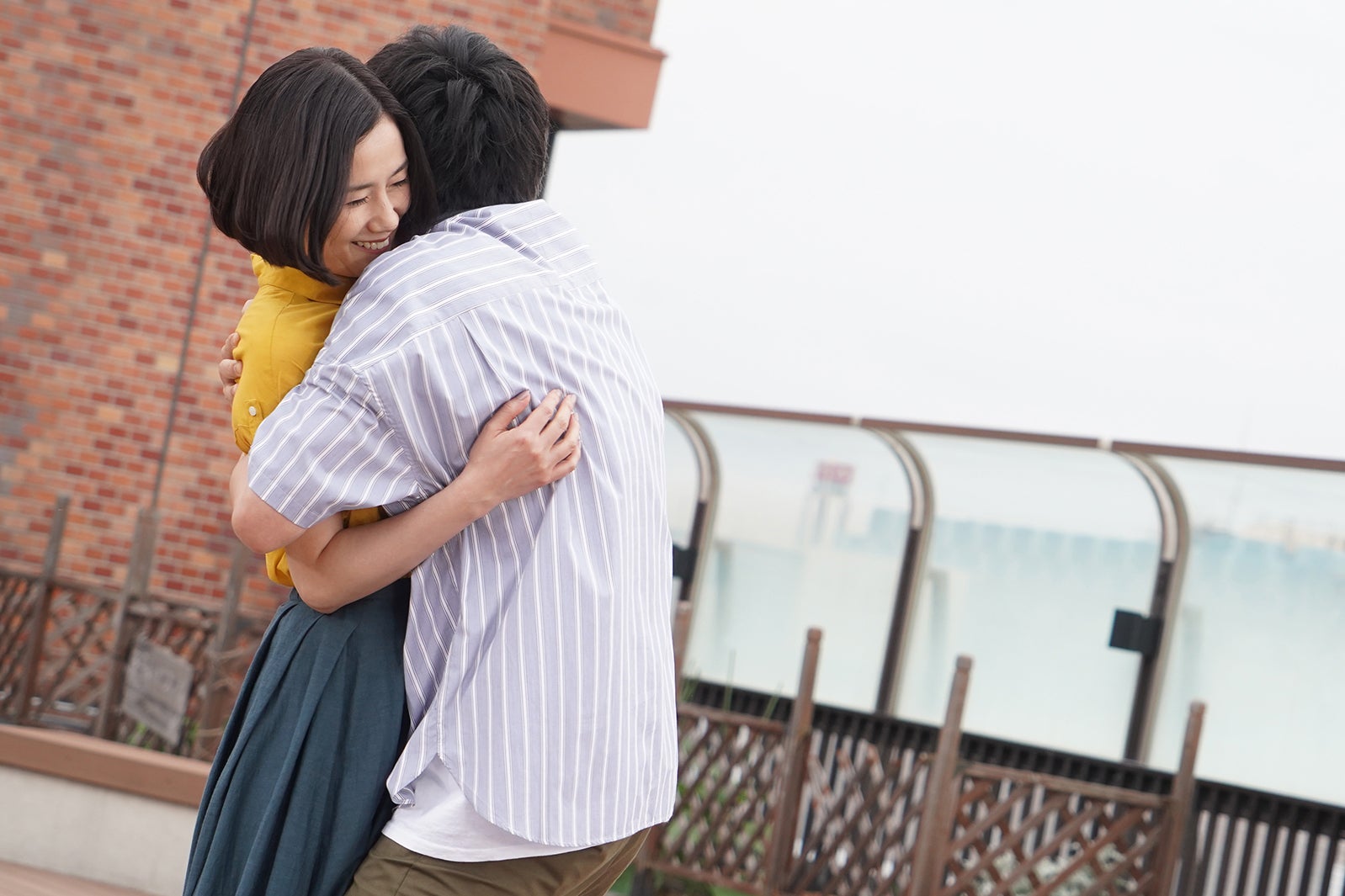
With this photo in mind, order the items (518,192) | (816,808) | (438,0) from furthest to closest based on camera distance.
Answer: (438,0)
(816,808)
(518,192)

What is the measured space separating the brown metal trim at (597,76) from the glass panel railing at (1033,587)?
2.79 m

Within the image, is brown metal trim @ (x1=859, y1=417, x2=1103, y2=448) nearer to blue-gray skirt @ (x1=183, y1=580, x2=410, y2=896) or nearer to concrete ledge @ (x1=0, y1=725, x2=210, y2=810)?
concrete ledge @ (x1=0, y1=725, x2=210, y2=810)

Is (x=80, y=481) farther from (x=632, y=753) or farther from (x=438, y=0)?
(x=632, y=753)

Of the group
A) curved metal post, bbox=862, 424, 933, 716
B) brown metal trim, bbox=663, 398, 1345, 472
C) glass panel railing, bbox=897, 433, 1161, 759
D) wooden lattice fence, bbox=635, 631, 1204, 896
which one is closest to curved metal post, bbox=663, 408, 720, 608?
brown metal trim, bbox=663, 398, 1345, 472

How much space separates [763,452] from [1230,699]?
335 cm

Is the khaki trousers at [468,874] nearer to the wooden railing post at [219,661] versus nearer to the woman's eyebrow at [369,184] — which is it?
the woman's eyebrow at [369,184]

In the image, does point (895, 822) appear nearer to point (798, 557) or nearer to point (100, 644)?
point (798, 557)

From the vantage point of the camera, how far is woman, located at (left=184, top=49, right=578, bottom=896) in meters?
1.27

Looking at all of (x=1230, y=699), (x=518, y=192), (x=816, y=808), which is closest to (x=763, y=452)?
(x=816, y=808)

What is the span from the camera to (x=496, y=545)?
129 centimetres

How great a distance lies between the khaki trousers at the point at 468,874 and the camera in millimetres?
1257

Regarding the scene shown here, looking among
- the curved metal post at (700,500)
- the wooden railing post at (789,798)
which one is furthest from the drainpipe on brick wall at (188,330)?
the wooden railing post at (789,798)

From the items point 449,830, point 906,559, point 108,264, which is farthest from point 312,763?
point 108,264

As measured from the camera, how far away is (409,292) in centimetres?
124
